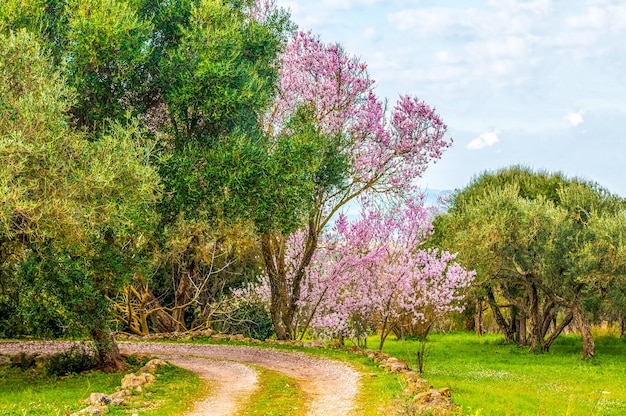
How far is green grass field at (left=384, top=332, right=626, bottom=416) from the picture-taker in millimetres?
18641

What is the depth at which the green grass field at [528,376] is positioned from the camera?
1864 centimetres

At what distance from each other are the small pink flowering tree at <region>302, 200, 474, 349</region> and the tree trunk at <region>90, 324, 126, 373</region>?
42.6ft

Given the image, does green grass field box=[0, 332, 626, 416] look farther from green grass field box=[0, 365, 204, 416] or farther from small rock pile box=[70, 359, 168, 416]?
small rock pile box=[70, 359, 168, 416]

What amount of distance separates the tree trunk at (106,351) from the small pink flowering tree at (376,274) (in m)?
13.0

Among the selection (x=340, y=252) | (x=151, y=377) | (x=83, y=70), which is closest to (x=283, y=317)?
(x=340, y=252)

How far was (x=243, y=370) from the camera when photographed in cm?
2567

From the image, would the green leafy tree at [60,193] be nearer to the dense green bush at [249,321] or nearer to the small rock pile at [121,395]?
the small rock pile at [121,395]

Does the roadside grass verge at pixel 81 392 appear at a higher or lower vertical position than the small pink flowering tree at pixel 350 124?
lower

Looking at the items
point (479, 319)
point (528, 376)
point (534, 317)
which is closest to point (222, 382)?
point (528, 376)

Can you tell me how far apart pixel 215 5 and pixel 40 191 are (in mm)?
9958

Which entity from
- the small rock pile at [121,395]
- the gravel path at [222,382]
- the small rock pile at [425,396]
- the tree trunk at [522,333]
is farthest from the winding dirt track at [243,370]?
the tree trunk at [522,333]

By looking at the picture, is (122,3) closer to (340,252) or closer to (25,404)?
(25,404)

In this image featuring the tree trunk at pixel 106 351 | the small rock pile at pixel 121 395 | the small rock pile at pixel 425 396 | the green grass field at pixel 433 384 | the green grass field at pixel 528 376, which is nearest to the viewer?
the small rock pile at pixel 425 396

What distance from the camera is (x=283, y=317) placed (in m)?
36.8
